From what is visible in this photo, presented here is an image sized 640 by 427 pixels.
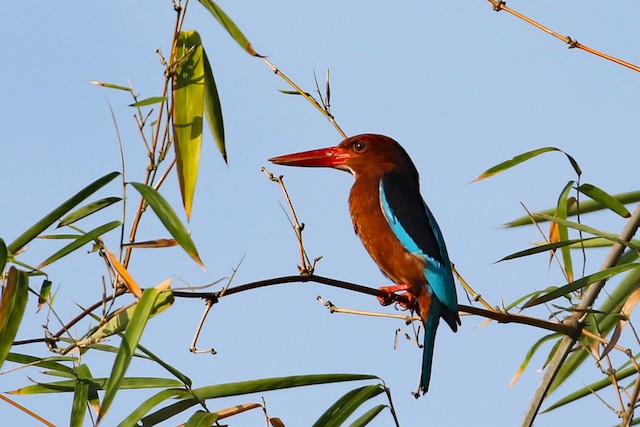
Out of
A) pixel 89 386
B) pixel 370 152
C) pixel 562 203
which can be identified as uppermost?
pixel 370 152

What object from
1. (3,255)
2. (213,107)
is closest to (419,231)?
(213,107)

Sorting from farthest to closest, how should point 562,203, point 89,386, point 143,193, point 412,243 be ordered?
point 412,243, point 562,203, point 89,386, point 143,193

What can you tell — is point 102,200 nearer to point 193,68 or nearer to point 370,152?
point 193,68

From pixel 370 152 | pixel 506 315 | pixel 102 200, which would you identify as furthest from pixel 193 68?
pixel 370 152

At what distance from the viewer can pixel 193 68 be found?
273 cm

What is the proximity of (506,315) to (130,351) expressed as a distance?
98cm

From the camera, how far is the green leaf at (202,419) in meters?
2.49

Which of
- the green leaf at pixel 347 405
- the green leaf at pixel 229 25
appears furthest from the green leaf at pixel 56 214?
the green leaf at pixel 347 405

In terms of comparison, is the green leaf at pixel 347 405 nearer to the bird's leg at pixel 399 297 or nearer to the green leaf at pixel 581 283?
the green leaf at pixel 581 283

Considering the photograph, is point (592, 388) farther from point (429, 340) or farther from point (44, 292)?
point (44, 292)

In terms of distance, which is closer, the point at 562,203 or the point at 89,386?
the point at 89,386

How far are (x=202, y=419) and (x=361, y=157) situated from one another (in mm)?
2158

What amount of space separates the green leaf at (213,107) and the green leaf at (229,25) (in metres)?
0.15

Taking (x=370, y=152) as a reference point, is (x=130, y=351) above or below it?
below
